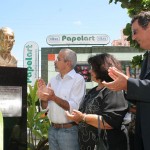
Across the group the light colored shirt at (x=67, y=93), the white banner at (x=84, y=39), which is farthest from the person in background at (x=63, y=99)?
the white banner at (x=84, y=39)

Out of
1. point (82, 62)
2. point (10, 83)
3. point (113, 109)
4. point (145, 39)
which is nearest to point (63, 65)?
point (10, 83)

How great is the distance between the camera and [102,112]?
2602 mm

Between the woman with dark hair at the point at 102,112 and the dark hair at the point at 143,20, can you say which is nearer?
the dark hair at the point at 143,20

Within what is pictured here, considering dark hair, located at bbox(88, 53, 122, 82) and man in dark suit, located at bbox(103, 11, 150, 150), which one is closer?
man in dark suit, located at bbox(103, 11, 150, 150)

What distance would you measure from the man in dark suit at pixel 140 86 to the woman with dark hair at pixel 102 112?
356 mm

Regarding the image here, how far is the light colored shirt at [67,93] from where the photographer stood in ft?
11.5

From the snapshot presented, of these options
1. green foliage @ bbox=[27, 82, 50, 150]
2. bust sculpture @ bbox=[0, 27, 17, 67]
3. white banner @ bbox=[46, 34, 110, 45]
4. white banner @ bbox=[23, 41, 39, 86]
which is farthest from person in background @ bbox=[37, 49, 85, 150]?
white banner @ bbox=[46, 34, 110, 45]

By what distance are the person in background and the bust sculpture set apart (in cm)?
73

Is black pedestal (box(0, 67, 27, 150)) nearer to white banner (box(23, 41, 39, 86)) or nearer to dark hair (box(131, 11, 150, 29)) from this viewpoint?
dark hair (box(131, 11, 150, 29))

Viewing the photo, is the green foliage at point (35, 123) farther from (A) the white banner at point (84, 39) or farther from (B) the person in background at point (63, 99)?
(A) the white banner at point (84, 39)

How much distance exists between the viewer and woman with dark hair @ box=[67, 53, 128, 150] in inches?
100.0

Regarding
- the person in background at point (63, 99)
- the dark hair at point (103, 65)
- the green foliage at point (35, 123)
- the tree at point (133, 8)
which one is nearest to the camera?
the dark hair at point (103, 65)

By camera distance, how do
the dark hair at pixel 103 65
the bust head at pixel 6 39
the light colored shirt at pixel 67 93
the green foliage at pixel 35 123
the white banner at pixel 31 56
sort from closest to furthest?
1. the dark hair at pixel 103 65
2. the light colored shirt at pixel 67 93
3. the bust head at pixel 6 39
4. the green foliage at pixel 35 123
5. the white banner at pixel 31 56

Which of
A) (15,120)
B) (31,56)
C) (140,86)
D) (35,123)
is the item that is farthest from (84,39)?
(140,86)
